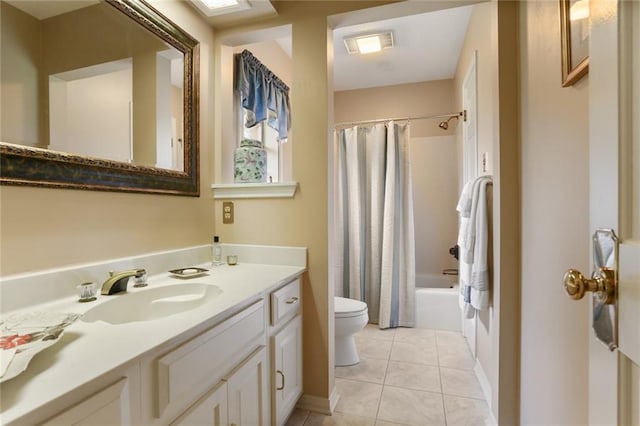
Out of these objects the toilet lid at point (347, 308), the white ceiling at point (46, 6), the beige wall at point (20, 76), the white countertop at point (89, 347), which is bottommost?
the toilet lid at point (347, 308)

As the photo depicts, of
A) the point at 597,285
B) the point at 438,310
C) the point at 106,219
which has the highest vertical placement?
the point at 106,219

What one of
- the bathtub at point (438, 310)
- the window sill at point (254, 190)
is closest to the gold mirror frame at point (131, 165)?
the window sill at point (254, 190)

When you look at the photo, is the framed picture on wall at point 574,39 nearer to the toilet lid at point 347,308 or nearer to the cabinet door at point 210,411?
the cabinet door at point 210,411

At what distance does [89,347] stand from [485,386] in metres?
1.97

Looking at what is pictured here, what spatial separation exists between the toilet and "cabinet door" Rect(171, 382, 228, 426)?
1161 mm

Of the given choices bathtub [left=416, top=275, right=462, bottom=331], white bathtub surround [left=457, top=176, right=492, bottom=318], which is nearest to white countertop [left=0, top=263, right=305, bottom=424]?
white bathtub surround [left=457, top=176, right=492, bottom=318]

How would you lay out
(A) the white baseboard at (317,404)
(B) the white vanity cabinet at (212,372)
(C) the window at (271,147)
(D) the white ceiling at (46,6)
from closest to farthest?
(B) the white vanity cabinet at (212,372)
(D) the white ceiling at (46,6)
(A) the white baseboard at (317,404)
(C) the window at (271,147)

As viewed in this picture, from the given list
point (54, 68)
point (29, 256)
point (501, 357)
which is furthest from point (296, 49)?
point (501, 357)

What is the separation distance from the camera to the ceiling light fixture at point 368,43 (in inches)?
98.3

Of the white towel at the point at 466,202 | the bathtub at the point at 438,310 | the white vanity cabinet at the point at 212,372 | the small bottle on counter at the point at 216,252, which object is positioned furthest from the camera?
the bathtub at the point at 438,310

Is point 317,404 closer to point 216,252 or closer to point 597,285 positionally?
point 216,252

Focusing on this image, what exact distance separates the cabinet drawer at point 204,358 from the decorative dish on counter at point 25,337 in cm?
24

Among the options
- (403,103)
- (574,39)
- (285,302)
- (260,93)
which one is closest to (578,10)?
(574,39)

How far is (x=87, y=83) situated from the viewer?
1116 mm
